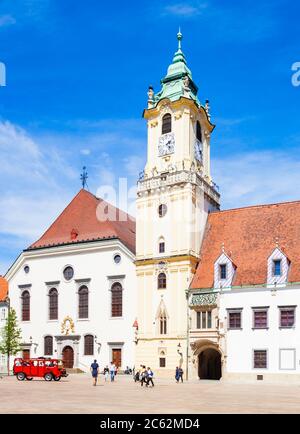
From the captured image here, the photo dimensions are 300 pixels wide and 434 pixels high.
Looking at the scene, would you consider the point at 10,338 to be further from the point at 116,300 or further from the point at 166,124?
the point at 166,124

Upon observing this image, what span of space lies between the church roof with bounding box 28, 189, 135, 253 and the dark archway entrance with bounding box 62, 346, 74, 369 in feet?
32.0

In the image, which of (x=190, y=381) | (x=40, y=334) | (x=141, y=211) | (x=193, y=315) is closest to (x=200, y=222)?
(x=141, y=211)

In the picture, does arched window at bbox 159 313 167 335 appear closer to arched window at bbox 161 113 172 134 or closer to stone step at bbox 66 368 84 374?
stone step at bbox 66 368 84 374

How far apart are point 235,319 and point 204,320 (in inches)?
105

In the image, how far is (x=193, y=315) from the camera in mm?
47062

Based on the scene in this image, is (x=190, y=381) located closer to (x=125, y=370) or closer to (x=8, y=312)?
(x=125, y=370)

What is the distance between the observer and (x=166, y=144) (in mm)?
53594

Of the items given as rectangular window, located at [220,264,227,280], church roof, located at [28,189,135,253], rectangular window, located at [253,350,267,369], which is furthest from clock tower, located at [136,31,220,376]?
rectangular window, located at [253,350,267,369]

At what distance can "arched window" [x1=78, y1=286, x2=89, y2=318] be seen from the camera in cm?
5388

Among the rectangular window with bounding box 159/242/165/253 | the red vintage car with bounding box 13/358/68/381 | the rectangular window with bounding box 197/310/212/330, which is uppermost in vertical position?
the rectangular window with bounding box 159/242/165/253

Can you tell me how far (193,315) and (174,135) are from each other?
1614 centimetres

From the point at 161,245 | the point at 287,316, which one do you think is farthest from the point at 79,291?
the point at 287,316

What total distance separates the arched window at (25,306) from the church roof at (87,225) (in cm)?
454

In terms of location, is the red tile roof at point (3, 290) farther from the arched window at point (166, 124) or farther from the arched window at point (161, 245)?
the arched window at point (166, 124)
